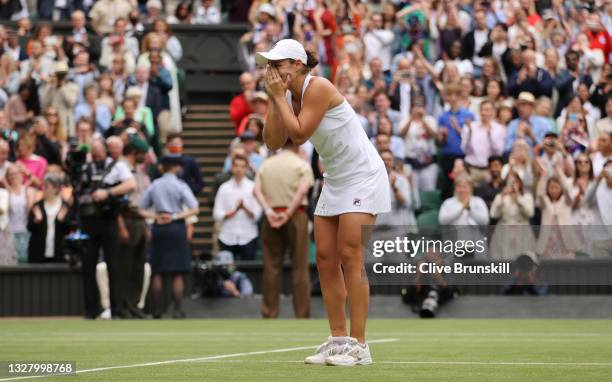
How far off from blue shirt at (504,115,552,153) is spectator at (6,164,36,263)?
7.07 meters

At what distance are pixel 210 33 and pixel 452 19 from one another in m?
6.00

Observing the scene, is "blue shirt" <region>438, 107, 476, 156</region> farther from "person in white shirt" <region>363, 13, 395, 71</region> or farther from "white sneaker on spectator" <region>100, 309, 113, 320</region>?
"white sneaker on spectator" <region>100, 309, 113, 320</region>

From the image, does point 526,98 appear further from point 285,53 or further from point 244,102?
point 285,53

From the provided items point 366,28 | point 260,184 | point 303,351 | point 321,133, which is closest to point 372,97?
point 366,28

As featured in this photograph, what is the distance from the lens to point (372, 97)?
79.8 ft

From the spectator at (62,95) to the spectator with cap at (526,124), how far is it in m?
6.97

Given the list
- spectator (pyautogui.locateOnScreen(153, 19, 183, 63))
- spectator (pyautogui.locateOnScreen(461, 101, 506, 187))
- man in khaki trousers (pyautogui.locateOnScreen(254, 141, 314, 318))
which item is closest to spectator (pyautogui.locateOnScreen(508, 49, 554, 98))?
spectator (pyautogui.locateOnScreen(461, 101, 506, 187))

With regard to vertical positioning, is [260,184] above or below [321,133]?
below

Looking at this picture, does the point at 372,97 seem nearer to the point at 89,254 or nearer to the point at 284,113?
the point at 89,254

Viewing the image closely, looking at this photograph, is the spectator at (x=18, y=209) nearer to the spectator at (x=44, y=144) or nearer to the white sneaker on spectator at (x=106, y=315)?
the spectator at (x=44, y=144)

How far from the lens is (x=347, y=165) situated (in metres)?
10.4

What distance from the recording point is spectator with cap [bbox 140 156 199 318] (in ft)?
67.3

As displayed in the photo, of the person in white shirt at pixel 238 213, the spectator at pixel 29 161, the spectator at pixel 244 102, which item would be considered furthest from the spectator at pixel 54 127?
the person in white shirt at pixel 238 213

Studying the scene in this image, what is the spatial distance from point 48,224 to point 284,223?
391 cm
